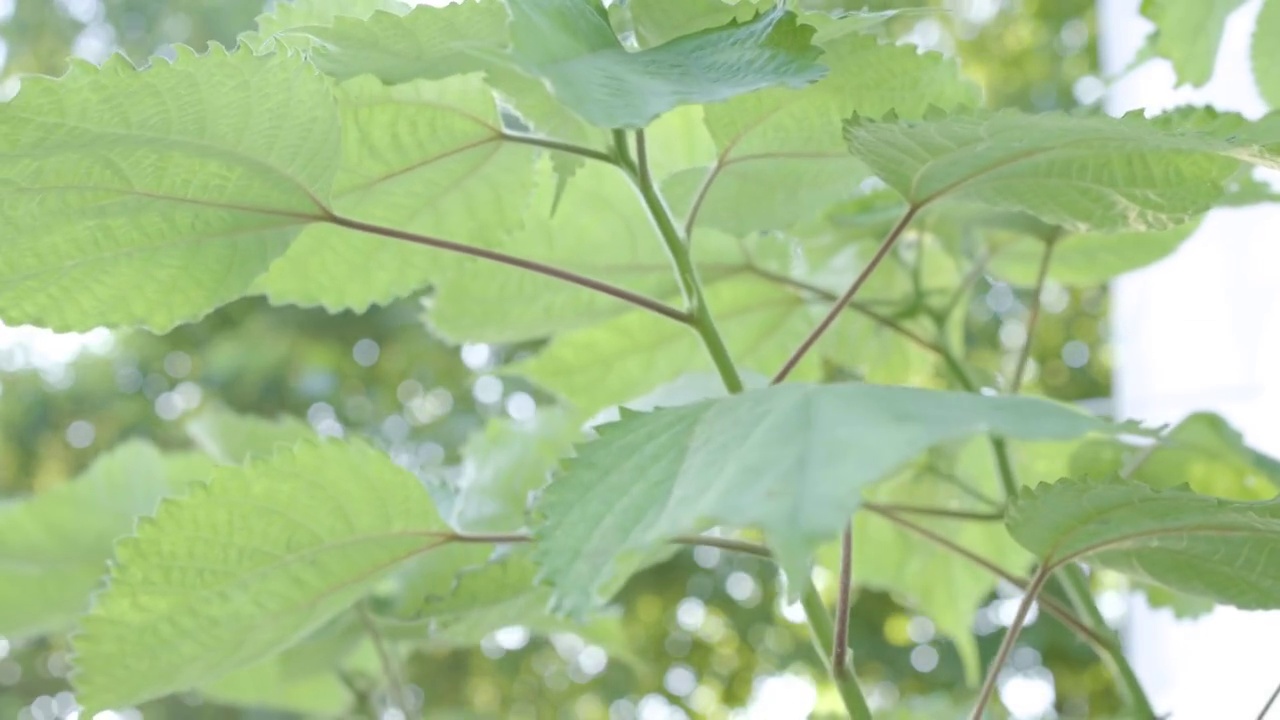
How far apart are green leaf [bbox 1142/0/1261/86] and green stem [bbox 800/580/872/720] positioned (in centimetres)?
20

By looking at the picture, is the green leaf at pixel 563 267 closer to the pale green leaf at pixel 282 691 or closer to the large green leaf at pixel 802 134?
the large green leaf at pixel 802 134

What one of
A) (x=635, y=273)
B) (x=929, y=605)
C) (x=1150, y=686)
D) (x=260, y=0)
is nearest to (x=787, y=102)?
(x=635, y=273)

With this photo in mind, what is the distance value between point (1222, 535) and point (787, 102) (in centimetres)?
15

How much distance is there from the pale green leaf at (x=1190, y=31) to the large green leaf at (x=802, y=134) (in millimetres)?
63

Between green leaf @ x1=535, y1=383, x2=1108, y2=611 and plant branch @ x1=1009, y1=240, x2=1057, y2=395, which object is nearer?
green leaf @ x1=535, y1=383, x2=1108, y2=611

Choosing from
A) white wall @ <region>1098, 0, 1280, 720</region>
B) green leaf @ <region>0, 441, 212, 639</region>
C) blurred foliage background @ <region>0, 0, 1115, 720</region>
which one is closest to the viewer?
green leaf @ <region>0, 441, 212, 639</region>

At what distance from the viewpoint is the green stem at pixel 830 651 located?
293mm

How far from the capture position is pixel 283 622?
1.19 feet

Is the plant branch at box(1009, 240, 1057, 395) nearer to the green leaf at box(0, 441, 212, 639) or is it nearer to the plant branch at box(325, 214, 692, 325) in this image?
the plant branch at box(325, 214, 692, 325)

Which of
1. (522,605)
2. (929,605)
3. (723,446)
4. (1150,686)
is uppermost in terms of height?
A: (723,446)

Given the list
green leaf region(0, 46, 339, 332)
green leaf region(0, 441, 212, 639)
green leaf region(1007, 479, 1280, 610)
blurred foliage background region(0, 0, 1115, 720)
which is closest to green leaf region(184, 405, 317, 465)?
green leaf region(0, 441, 212, 639)

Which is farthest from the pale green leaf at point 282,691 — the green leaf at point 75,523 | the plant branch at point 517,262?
the plant branch at point 517,262

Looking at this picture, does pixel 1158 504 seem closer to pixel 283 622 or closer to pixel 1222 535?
pixel 1222 535

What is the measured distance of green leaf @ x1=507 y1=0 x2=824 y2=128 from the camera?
23 centimetres
